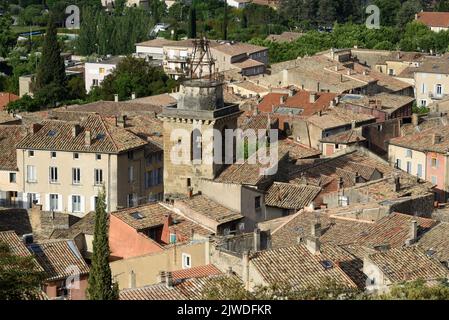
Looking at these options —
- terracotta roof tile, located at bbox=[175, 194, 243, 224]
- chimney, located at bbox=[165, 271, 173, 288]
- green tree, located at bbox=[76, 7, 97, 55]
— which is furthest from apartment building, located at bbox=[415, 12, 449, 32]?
chimney, located at bbox=[165, 271, 173, 288]

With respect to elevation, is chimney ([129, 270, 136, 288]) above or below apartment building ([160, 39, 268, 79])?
above

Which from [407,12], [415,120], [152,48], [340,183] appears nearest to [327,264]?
[340,183]

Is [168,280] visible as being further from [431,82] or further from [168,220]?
[431,82]

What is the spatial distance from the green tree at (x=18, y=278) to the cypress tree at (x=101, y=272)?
97cm

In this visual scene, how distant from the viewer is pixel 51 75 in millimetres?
87250

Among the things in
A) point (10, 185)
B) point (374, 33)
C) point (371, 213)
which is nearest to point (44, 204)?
point (10, 185)

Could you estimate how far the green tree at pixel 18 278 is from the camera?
1063 inches

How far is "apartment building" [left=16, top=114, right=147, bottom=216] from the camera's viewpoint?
5203cm

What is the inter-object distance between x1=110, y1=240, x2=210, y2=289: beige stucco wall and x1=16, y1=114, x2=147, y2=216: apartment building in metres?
15.3

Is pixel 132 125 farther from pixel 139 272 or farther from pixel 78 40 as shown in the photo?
pixel 78 40

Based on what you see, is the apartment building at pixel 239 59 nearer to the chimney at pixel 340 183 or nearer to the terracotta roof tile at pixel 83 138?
the terracotta roof tile at pixel 83 138

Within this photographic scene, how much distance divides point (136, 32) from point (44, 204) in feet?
206

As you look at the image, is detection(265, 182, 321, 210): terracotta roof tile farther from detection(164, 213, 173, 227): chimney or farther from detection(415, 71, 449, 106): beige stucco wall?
detection(415, 71, 449, 106): beige stucco wall

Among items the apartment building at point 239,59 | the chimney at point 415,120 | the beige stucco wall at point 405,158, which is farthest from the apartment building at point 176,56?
the beige stucco wall at point 405,158
